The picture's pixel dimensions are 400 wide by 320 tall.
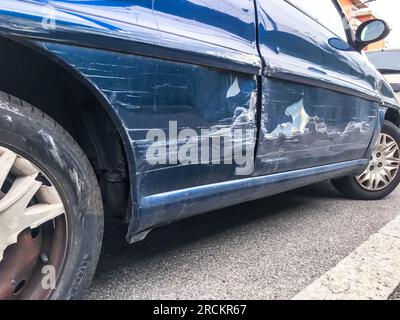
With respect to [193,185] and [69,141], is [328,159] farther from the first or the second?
[69,141]

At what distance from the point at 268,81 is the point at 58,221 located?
1170 mm

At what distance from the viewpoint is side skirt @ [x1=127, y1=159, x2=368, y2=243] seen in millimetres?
1527

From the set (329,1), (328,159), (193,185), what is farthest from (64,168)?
(329,1)

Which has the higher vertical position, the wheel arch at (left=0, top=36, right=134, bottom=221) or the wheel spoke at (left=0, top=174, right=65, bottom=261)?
the wheel arch at (left=0, top=36, right=134, bottom=221)

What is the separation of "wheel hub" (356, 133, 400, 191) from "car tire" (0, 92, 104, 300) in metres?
2.71

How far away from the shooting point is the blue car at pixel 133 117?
1.20 meters

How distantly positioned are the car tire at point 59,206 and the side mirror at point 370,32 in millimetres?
2433

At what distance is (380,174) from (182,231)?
6.46ft

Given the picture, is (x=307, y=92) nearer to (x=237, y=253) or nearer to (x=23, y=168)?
(x=237, y=253)

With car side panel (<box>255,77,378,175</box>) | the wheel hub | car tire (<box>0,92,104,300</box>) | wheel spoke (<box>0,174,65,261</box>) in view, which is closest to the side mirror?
car side panel (<box>255,77,378,175</box>)

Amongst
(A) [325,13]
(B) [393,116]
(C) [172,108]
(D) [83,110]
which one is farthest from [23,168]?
(B) [393,116]

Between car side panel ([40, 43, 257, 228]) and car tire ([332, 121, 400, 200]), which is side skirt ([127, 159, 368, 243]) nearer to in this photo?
car side panel ([40, 43, 257, 228])

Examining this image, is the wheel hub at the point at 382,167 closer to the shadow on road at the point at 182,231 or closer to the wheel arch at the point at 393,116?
the wheel arch at the point at 393,116

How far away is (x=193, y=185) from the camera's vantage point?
1691mm
